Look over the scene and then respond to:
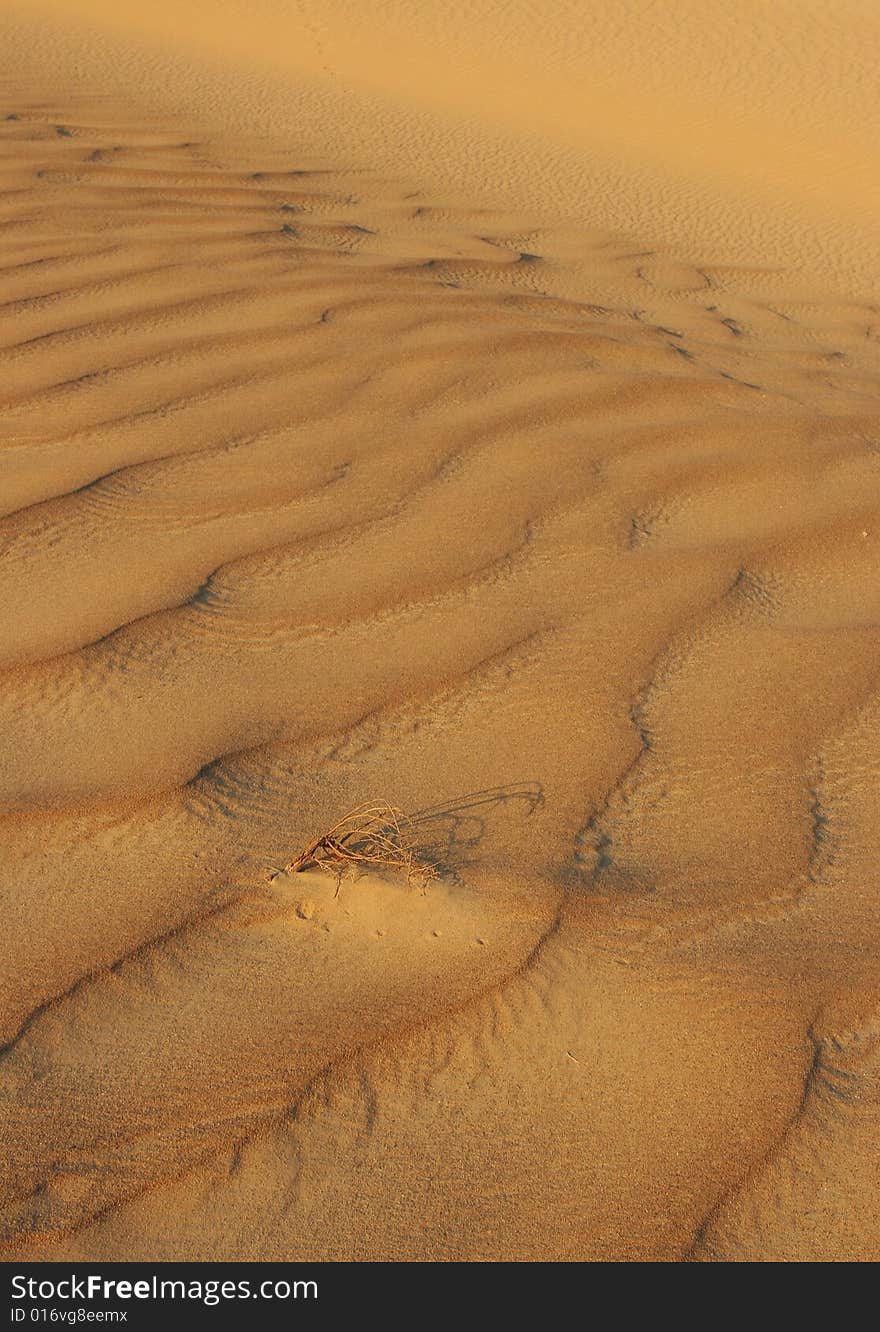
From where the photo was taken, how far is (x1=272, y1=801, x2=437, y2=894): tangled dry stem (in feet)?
4.44

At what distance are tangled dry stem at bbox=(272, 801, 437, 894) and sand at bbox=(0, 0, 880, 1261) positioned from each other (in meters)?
0.02

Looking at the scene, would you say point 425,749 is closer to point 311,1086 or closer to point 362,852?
point 362,852

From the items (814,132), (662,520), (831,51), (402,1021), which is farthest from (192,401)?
(831,51)

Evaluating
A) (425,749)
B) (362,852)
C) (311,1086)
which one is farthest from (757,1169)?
(425,749)

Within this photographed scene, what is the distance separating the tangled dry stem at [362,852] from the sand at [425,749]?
0.02 metres

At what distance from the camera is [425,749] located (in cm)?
158

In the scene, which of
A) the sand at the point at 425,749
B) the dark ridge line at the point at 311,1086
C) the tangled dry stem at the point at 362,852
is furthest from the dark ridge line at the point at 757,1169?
the tangled dry stem at the point at 362,852

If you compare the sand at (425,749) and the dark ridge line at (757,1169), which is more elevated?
the sand at (425,749)

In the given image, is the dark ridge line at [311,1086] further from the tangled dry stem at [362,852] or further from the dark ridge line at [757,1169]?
Result: the dark ridge line at [757,1169]

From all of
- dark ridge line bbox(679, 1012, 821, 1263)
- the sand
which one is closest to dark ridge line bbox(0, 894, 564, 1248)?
the sand

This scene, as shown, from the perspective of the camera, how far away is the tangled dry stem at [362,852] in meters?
1.35

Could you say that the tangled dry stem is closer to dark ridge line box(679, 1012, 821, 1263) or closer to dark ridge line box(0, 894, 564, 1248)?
dark ridge line box(0, 894, 564, 1248)

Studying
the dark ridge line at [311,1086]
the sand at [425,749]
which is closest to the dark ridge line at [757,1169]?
the sand at [425,749]

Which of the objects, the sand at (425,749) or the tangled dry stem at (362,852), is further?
the tangled dry stem at (362,852)
